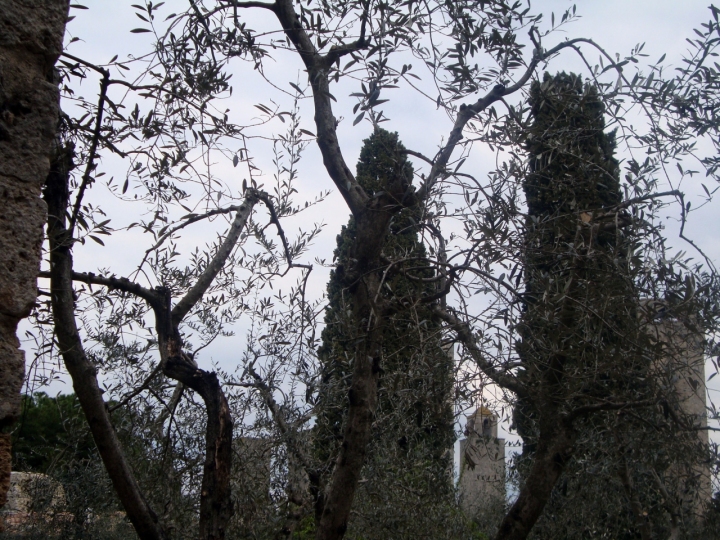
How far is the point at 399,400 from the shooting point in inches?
183

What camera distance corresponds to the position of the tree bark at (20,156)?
6.05ft

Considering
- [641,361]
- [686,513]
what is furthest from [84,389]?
[686,513]

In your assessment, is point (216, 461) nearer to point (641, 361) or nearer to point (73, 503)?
point (73, 503)

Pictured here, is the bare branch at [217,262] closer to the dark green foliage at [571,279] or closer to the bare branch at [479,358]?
the bare branch at [479,358]

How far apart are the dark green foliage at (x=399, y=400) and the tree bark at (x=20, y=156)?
2.05m

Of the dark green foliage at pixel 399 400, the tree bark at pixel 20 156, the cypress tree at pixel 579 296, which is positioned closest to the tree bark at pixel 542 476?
the cypress tree at pixel 579 296

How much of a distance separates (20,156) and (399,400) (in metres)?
3.28

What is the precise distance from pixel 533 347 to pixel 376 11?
2.15 meters

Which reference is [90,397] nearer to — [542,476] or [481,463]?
[542,476]

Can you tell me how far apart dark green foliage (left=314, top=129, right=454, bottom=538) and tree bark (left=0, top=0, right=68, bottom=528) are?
2.05 metres

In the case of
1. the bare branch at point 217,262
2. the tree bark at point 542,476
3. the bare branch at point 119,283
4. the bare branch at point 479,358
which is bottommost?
the tree bark at point 542,476

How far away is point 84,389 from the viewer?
3.54m

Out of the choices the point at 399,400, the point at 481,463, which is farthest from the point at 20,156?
the point at 481,463

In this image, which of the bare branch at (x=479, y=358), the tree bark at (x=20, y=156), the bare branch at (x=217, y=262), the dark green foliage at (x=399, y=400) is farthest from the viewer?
the bare branch at (x=217, y=262)
